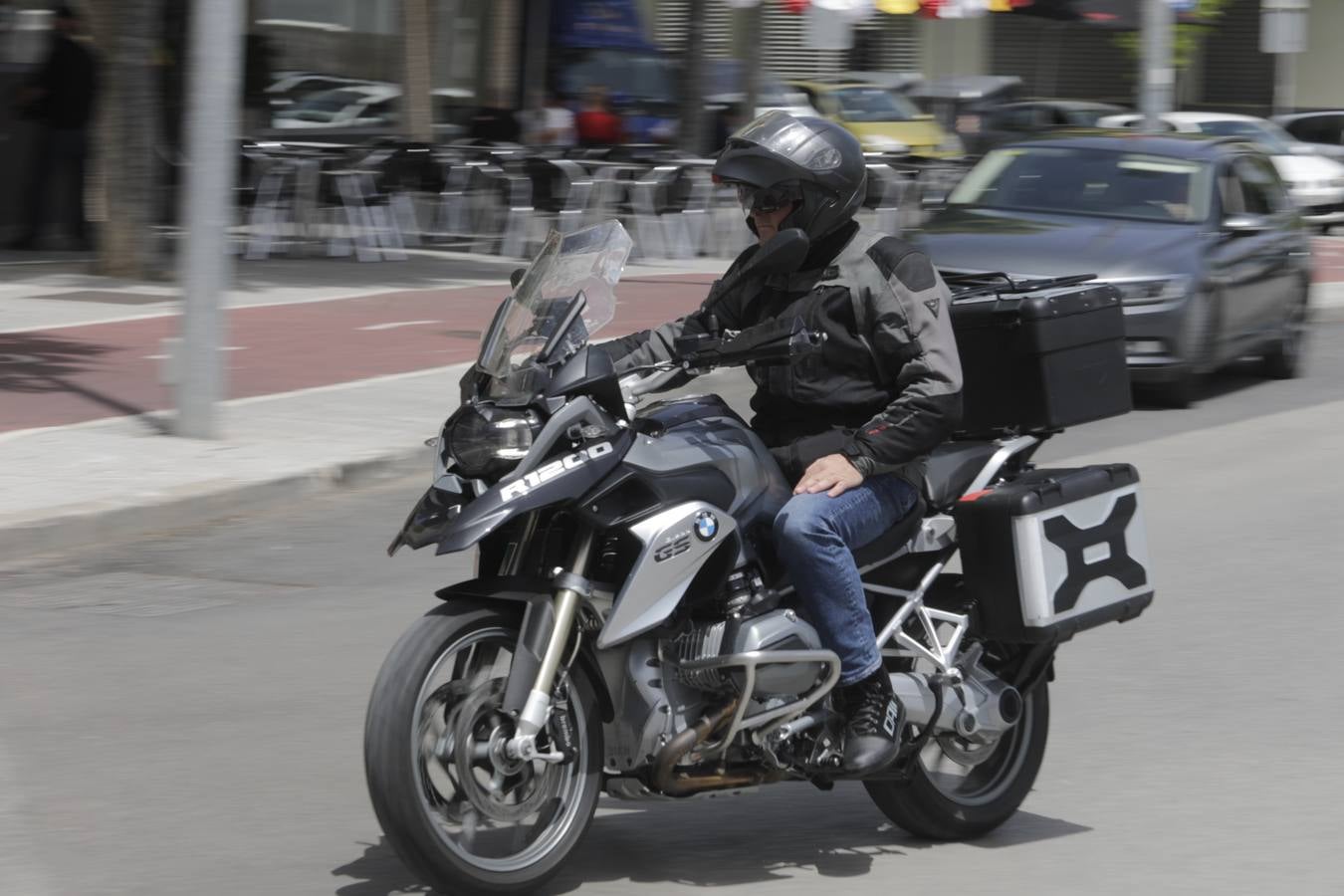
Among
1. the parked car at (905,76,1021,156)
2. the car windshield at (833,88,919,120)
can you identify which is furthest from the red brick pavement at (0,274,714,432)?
the parked car at (905,76,1021,156)

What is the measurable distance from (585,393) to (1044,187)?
9.87 m

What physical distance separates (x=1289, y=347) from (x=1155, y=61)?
6.92 meters

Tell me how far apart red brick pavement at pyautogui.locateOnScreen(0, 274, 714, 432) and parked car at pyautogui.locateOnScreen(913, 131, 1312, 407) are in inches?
113

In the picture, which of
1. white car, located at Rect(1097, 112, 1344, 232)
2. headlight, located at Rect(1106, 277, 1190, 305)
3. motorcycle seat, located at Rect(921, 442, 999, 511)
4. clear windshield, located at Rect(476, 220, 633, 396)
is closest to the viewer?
clear windshield, located at Rect(476, 220, 633, 396)

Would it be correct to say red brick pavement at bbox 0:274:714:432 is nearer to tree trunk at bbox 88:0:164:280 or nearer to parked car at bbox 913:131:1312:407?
tree trunk at bbox 88:0:164:280

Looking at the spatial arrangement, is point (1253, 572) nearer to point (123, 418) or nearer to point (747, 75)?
point (123, 418)

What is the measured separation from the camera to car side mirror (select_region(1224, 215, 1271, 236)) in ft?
43.2

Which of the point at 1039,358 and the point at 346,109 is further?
the point at 346,109

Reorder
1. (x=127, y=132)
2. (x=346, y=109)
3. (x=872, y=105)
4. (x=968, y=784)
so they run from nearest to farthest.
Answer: (x=968, y=784) → (x=127, y=132) → (x=346, y=109) → (x=872, y=105)

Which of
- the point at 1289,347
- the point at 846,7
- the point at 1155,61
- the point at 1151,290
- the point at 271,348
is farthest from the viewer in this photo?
the point at 846,7

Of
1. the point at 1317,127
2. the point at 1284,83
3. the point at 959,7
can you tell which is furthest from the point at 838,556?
the point at 1284,83

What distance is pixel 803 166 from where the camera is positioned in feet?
15.3

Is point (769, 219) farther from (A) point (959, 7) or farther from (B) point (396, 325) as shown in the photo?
(A) point (959, 7)

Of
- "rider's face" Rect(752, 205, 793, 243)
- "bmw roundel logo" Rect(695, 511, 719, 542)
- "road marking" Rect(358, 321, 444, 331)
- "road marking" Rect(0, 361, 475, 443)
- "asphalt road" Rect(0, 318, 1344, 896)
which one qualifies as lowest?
"asphalt road" Rect(0, 318, 1344, 896)
